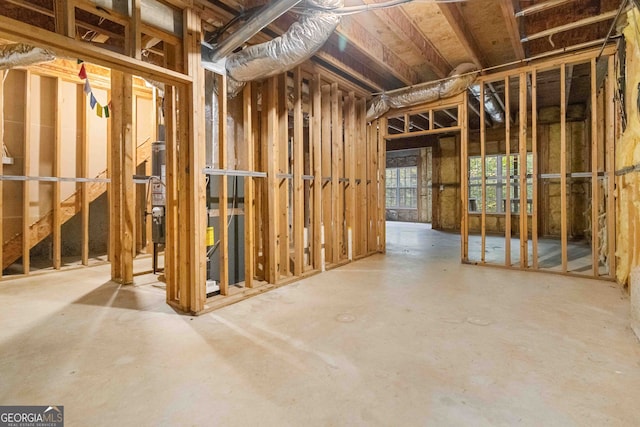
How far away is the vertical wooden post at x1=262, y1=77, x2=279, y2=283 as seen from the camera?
3.36m

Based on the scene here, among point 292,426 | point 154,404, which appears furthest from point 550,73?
point 154,404

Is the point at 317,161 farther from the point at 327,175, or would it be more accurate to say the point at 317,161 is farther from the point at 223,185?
the point at 223,185

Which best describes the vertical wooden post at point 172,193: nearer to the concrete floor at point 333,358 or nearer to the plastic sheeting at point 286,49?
the concrete floor at point 333,358

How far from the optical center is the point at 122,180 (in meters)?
3.64

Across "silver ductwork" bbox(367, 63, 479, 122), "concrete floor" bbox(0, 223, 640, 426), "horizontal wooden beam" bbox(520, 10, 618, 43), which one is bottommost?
"concrete floor" bbox(0, 223, 640, 426)

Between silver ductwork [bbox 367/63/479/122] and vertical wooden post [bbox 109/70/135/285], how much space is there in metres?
3.54

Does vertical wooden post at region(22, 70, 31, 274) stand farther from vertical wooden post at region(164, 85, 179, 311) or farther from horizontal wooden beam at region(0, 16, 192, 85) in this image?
horizontal wooden beam at region(0, 16, 192, 85)

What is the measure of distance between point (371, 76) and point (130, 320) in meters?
4.47

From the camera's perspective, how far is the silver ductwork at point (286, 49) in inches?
104

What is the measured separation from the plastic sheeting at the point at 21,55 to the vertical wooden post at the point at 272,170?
7.32 feet

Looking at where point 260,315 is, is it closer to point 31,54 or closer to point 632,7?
point 31,54

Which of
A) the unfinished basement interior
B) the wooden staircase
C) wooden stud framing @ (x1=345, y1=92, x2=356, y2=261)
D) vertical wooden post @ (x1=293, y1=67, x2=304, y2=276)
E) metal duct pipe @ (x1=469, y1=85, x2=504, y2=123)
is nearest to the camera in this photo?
the unfinished basement interior

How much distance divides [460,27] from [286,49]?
206 centimetres

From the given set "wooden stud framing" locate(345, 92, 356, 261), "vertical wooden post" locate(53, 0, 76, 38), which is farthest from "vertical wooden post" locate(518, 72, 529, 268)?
"vertical wooden post" locate(53, 0, 76, 38)
